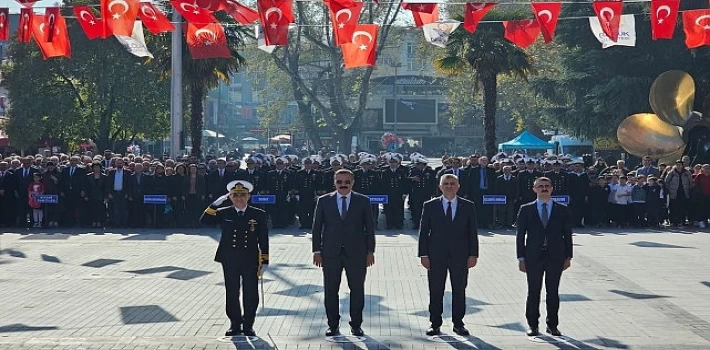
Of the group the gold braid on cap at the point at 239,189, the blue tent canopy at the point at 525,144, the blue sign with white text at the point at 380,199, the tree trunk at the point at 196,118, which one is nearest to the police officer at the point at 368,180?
the blue sign with white text at the point at 380,199

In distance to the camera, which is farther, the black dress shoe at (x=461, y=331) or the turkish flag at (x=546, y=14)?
the turkish flag at (x=546, y=14)

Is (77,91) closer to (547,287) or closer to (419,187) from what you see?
(419,187)

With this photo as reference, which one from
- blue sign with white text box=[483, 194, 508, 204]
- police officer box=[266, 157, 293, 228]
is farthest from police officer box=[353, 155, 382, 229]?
blue sign with white text box=[483, 194, 508, 204]

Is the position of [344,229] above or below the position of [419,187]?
below

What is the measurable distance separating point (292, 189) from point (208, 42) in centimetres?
405

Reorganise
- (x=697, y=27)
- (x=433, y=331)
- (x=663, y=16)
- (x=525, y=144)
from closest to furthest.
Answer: (x=433, y=331) → (x=663, y=16) → (x=697, y=27) → (x=525, y=144)

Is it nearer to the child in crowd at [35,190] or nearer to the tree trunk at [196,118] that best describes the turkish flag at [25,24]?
the child in crowd at [35,190]

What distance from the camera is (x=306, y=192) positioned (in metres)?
26.1

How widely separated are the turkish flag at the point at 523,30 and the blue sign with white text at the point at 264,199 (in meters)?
6.68

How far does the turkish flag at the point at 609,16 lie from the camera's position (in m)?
22.6

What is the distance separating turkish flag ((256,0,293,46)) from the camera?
22.4 meters

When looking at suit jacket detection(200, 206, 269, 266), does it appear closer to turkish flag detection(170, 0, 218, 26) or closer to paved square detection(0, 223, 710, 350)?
paved square detection(0, 223, 710, 350)

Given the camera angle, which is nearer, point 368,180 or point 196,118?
point 368,180

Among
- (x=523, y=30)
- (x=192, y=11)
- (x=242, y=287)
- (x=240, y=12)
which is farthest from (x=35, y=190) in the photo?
(x=242, y=287)
